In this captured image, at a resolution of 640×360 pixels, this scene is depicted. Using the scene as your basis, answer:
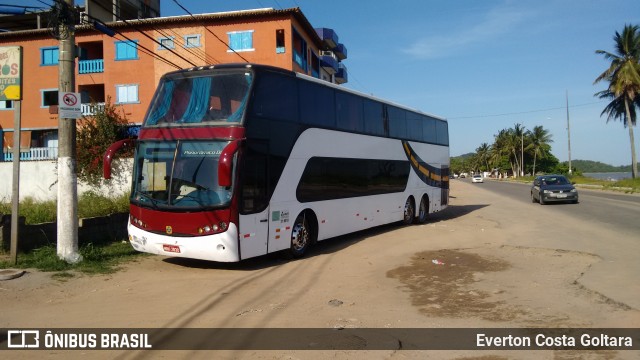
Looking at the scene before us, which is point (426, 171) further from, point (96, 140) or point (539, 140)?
point (539, 140)

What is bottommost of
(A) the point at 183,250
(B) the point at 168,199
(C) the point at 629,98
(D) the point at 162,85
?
(A) the point at 183,250

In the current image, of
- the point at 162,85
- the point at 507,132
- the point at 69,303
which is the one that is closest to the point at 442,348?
the point at 69,303

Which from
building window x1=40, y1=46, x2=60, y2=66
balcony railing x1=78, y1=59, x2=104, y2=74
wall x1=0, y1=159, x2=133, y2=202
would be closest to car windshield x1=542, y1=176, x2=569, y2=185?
wall x1=0, y1=159, x2=133, y2=202

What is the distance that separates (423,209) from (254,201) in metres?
11.0

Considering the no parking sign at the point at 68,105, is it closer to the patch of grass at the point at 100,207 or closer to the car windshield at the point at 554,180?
the patch of grass at the point at 100,207

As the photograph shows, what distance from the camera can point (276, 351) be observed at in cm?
505

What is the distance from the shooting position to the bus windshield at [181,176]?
894 cm

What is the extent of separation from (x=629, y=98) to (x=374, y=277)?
49.8 m

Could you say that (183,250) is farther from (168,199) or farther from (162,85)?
(162,85)

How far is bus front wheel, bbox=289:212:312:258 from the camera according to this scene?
35.1ft

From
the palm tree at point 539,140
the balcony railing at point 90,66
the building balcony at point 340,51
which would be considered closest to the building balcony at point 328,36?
the building balcony at point 340,51

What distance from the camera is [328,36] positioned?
44000mm

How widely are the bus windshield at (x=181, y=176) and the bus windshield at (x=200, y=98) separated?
0.52 meters

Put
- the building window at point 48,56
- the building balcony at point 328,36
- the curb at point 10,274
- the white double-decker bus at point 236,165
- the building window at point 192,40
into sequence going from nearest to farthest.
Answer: the curb at point 10,274 → the white double-decker bus at point 236,165 → the building window at point 192,40 → the building window at point 48,56 → the building balcony at point 328,36
